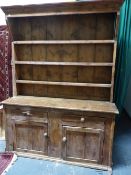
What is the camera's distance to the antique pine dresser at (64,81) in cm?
186

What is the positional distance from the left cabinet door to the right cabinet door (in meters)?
0.24

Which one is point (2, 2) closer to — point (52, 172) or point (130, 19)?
point (130, 19)

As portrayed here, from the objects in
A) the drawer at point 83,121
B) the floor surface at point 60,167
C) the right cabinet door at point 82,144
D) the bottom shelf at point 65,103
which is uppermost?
the bottom shelf at point 65,103

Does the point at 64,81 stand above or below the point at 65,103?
above

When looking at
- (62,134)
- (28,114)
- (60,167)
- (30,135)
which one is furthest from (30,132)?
(60,167)

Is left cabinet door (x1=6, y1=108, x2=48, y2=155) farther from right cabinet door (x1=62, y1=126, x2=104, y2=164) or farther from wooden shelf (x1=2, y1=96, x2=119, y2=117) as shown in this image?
right cabinet door (x1=62, y1=126, x2=104, y2=164)

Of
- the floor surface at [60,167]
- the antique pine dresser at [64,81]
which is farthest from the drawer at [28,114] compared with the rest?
the floor surface at [60,167]

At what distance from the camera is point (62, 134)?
194 cm

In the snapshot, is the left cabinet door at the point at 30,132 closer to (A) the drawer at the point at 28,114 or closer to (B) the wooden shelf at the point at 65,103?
(A) the drawer at the point at 28,114

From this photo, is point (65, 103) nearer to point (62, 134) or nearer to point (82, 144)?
point (62, 134)

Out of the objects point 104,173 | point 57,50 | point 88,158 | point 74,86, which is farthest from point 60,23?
point 104,173

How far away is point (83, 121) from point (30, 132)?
0.64 metres

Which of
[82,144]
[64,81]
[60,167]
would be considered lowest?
[60,167]

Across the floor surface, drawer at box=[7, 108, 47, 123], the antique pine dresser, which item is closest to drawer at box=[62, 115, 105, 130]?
the antique pine dresser
